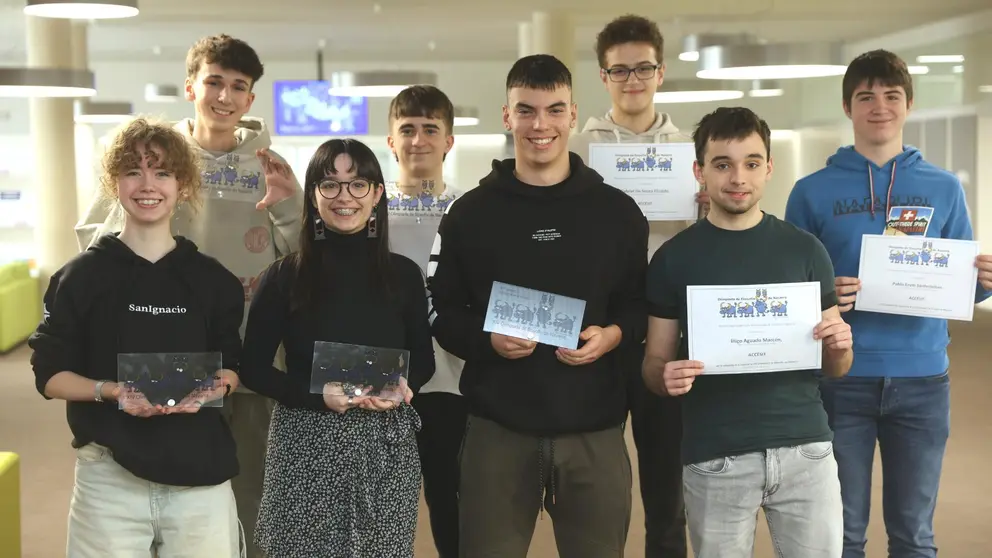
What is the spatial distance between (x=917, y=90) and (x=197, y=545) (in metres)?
12.4

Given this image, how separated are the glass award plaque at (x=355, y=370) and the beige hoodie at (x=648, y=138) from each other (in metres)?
1.02

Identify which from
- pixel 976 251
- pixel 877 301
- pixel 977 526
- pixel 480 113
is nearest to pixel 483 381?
pixel 877 301

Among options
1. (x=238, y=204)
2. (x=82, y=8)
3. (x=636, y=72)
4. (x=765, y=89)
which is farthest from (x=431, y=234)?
(x=765, y=89)

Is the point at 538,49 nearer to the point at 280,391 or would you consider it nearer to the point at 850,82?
the point at 850,82

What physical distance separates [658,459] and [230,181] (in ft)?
5.02

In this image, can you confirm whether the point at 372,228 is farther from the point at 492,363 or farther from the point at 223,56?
the point at 223,56

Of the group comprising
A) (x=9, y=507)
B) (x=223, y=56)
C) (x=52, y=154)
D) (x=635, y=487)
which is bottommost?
(x=635, y=487)

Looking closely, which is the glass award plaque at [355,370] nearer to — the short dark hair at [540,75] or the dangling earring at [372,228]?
the dangling earring at [372,228]

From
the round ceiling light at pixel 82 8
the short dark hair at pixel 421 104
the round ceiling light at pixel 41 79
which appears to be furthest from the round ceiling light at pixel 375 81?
the short dark hair at pixel 421 104

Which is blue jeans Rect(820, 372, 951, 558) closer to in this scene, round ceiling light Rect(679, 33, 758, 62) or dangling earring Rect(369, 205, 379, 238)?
dangling earring Rect(369, 205, 379, 238)

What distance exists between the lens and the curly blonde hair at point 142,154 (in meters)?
2.42

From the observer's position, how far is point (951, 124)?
12352mm

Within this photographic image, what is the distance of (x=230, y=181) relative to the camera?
3.06 meters

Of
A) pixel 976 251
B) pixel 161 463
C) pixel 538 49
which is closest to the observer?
pixel 161 463
